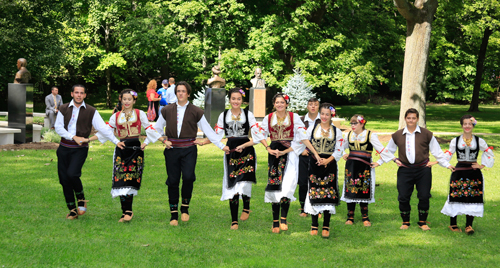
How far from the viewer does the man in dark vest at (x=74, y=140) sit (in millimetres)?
7320

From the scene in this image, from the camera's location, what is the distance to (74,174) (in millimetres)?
7285

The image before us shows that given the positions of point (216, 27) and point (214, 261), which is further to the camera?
point (216, 27)

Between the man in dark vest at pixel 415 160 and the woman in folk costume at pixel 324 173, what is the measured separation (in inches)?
41.3

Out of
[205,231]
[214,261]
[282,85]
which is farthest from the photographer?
[282,85]

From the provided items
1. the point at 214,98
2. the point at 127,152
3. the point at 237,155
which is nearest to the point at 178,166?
the point at 127,152

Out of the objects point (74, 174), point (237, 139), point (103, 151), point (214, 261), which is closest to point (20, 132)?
point (103, 151)

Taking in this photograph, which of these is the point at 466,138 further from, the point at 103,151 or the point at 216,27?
the point at 216,27

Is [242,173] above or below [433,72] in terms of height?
below

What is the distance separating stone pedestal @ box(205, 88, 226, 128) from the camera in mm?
18203

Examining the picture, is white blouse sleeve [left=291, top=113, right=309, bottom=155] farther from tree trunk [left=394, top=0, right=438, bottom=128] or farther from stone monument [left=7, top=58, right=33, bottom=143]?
stone monument [left=7, top=58, right=33, bottom=143]

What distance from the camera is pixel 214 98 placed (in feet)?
59.9

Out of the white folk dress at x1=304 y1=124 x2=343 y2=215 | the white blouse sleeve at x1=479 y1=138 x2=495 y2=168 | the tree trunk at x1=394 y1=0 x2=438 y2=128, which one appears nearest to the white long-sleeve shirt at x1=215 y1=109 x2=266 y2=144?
the white folk dress at x1=304 y1=124 x2=343 y2=215

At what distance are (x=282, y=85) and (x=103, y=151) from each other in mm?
14249

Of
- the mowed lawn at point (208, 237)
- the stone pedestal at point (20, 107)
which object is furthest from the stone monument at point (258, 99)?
the mowed lawn at point (208, 237)
